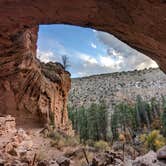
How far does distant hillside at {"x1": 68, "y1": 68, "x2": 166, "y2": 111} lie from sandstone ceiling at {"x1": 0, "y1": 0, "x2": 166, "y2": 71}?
69675 millimetres

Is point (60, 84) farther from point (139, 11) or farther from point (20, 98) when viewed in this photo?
point (139, 11)

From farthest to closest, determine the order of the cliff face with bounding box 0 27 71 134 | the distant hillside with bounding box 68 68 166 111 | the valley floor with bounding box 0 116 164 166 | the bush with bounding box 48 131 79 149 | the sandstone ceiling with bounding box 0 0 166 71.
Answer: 1. the distant hillside with bounding box 68 68 166 111
2. the bush with bounding box 48 131 79 149
3. the cliff face with bounding box 0 27 71 134
4. the valley floor with bounding box 0 116 164 166
5. the sandstone ceiling with bounding box 0 0 166 71

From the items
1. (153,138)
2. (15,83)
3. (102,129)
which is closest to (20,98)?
(15,83)

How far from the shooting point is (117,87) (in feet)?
290

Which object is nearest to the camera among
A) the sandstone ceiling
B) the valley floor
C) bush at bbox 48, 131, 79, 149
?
the sandstone ceiling

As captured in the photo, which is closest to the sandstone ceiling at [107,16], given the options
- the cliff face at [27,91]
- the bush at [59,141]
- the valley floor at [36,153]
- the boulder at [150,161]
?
the boulder at [150,161]

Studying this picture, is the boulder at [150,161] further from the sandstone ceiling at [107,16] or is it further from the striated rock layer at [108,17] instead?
the sandstone ceiling at [107,16]

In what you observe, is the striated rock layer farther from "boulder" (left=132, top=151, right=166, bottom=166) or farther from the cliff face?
the cliff face

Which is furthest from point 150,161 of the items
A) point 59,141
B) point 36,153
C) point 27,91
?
point 27,91

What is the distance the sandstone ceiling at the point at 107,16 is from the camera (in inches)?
215

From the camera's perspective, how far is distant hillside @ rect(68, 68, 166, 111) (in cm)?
8106

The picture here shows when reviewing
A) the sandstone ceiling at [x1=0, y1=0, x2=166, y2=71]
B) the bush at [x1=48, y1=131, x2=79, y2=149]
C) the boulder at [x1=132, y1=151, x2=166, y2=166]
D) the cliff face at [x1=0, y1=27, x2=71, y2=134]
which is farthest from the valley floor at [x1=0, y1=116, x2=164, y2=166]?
the sandstone ceiling at [x1=0, y1=0, x2=166, y2=71]

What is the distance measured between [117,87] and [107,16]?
83.3 meters

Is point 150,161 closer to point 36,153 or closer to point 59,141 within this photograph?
point 36,153
